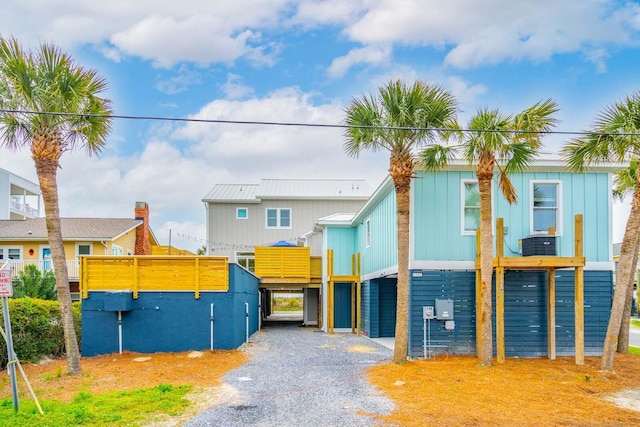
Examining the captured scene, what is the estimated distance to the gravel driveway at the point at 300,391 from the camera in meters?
7.36

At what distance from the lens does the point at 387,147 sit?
11758mm

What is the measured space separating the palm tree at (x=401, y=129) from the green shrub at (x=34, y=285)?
13481 mm

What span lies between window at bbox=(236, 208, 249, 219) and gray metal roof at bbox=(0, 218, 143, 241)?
5.52m

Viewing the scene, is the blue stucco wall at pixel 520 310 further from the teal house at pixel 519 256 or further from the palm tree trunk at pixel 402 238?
the palm tree trunk at pixel 402 238

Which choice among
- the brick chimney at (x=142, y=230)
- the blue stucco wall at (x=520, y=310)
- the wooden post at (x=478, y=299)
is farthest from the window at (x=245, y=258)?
the wooden post at (x=478, y=299)

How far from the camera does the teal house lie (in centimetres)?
1285

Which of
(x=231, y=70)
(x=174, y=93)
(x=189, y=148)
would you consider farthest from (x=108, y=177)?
(x=231, y=70)

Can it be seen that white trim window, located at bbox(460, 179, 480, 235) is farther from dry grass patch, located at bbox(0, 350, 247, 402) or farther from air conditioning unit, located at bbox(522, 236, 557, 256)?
dry grass patch, located at bbox(0, 350, 247, 402)

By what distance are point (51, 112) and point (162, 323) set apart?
6165mm

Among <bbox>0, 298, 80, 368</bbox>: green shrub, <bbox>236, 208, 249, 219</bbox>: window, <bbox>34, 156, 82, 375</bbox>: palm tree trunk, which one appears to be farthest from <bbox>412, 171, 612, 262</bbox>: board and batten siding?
<bbox>236, 208, 249, 219</bbox>: window

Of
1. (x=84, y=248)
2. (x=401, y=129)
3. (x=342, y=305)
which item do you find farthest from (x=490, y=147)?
(x=84, y=248)

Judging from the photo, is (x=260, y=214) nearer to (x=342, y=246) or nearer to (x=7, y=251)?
(x=342, y=246)

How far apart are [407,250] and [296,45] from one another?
5832 millimetres

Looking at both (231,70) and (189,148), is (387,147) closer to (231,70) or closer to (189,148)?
(231,70)
